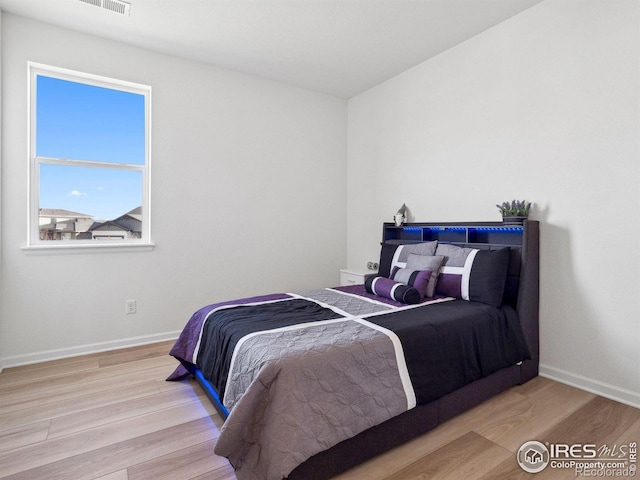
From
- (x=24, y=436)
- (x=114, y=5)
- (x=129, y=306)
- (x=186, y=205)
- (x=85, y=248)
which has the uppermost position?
(x=114, y=5)

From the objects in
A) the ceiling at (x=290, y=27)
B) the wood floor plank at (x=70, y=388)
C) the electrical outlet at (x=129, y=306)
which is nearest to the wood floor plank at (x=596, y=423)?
the wood floor plank at (x=70, y=388)

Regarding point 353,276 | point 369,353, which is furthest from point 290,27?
point 369,353

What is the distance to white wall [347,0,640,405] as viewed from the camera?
2.14 m

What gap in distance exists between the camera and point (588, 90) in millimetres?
2281

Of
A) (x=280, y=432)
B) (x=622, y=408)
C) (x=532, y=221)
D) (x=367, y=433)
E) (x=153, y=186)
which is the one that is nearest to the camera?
(x=280, y=432)

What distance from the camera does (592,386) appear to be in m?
2.29

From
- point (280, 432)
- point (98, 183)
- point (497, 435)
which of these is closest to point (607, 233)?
point (497, 435)

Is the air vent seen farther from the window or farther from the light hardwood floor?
the light hardwood floor

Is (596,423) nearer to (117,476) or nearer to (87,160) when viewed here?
(117,476)

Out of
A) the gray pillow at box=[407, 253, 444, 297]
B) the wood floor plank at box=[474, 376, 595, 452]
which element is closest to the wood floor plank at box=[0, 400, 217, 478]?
the wood floor plank at box=[474, 376, 595, 452]

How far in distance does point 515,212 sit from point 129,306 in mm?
3382

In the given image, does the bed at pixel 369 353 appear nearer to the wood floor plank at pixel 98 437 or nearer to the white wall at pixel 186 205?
the wood floor plank at pixel 98 437

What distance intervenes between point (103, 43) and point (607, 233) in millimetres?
4205

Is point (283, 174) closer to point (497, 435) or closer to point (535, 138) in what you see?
point (535, 138)
